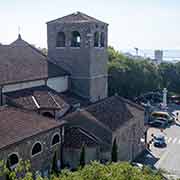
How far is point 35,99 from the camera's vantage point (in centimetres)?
3538

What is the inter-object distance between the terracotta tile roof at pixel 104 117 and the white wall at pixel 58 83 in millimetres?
6208

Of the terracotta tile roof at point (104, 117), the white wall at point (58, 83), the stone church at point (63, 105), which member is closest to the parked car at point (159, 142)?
the stone church at point (63, 105)

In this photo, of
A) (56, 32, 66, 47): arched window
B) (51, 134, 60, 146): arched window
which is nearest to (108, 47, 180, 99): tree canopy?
(56, 32, 66, 47): arched window

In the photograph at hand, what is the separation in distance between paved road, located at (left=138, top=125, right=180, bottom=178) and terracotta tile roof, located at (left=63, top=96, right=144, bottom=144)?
4.98m

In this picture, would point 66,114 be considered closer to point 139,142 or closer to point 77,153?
point 77,153

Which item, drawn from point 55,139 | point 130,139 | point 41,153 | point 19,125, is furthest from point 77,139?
point 130,139

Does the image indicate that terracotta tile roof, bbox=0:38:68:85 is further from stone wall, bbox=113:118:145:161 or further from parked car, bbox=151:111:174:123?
parked car, bbox=151:111:174:123

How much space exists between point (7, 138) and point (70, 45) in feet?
74.7

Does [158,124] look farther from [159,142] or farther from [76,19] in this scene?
[76,19]

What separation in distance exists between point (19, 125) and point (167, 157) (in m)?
21.3

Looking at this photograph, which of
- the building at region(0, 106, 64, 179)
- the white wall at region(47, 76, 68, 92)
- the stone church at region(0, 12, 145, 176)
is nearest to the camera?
the building at region(0, 106, 64, 179)

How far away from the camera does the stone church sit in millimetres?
27511

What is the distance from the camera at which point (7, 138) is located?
24250mm

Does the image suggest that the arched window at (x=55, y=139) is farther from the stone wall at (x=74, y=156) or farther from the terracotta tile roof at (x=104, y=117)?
the terracotta tile roof at (x=104, y=117)
